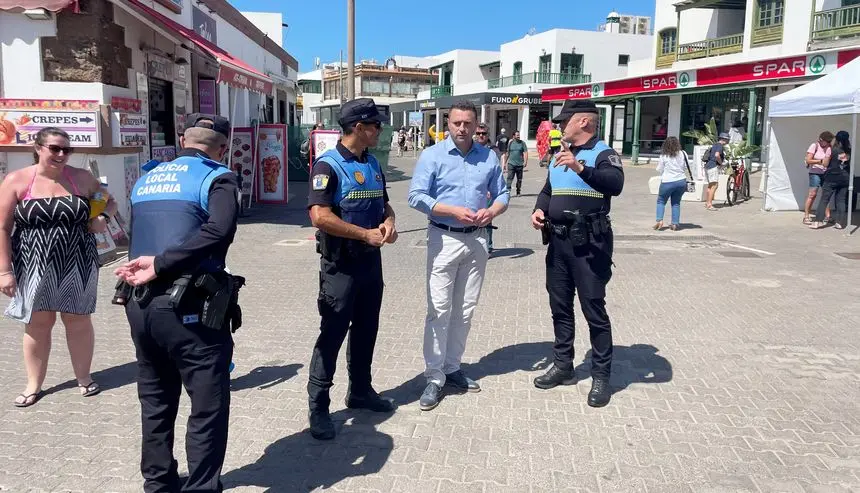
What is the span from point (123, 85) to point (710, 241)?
9490mm

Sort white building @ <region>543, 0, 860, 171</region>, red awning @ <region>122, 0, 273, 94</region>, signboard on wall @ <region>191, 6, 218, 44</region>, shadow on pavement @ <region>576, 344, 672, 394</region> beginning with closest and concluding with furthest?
1. shadow on pavement @ <region>576, 344, 672, 394</region>
2. red awning @ <region>122, 0, 273, 94</region>
3. signboard on wall @ <region>191, 6, 218, 44</region>
4. white building @ <region>543, 0, 860, 171</region>

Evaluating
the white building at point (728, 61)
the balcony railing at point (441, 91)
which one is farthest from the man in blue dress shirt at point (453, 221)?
the balcony railing at point (441, 91)

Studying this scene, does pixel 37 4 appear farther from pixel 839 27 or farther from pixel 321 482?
pixel 839 27

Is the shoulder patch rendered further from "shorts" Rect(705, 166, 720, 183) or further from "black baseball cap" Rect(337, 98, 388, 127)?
"shorts" Rect(705, 166, 720, 183)

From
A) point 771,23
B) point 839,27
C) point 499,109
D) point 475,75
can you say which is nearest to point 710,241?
point 839,27

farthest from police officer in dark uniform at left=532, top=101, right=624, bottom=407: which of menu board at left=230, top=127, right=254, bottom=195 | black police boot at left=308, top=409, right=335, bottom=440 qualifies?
menu board at left=230, top=127, right=254, bottom=195

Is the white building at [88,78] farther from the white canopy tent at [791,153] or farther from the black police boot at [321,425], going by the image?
the white canopy tent at [791,153]

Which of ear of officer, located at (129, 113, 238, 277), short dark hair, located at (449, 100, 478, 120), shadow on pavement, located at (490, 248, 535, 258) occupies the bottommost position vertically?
shadow on pavement, located at (490, 248, 535, 258)

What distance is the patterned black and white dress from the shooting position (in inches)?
162

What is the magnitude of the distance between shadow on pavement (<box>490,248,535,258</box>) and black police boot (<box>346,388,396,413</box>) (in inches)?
223

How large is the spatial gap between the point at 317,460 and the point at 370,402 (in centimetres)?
67

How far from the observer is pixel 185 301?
8.97ft

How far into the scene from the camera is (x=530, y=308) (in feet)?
22.4

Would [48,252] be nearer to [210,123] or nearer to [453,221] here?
[210,123]
